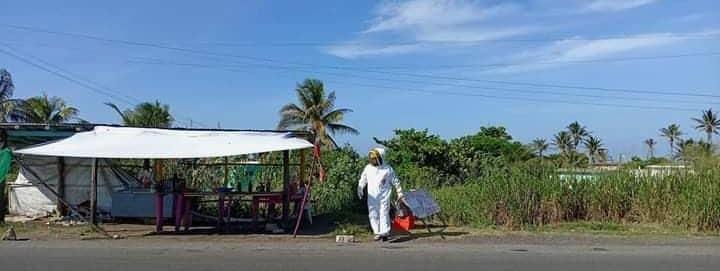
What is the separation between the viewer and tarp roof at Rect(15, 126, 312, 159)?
13.7 m

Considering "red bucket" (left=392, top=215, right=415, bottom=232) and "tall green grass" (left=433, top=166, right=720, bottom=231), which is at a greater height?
"tall green grass" (left=433, top=166, right=720, bottom=231)

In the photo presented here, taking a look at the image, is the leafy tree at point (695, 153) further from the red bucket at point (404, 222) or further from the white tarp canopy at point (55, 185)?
the white tarp canopy at point (55, 185)

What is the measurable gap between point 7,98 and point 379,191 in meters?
32.9

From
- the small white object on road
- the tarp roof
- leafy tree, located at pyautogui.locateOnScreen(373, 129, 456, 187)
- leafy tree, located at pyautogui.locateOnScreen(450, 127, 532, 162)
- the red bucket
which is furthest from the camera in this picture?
leafy tree, located at pyautogui.locateOnScreen(450, 127, 532, 162)

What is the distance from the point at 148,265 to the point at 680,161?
1340 centimetres

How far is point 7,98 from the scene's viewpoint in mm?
39844

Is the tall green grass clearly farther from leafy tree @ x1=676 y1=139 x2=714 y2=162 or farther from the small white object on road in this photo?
the small white object on road

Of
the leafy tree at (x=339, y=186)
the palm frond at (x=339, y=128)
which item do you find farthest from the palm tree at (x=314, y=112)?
the leafy tree at (x=339, y=186)

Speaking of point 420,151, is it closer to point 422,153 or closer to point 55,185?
point 422,153

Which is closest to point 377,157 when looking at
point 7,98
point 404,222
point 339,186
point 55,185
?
point 404,222

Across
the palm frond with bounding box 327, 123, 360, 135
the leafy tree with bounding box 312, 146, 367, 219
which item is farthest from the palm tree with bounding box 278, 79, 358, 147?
the leafy tree with bounding box 312, 146, 367, 219

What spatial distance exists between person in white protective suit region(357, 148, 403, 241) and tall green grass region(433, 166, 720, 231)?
350 cm

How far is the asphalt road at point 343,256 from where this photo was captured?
9.88m

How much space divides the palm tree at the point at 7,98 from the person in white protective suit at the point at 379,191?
30520mm
